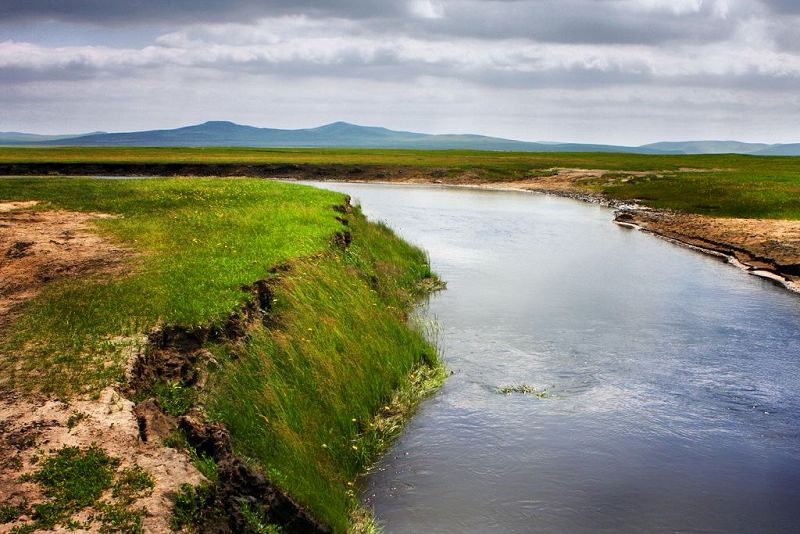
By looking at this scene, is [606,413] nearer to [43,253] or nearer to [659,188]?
[43,253]

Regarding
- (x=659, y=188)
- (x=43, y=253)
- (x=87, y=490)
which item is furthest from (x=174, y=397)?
(x=659, y=188)

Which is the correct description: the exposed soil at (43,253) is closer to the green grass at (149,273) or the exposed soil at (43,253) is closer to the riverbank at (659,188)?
the green grass at (149,273)

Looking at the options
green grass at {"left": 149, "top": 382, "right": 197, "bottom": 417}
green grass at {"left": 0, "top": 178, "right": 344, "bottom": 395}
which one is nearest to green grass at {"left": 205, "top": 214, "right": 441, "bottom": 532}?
green grass at {"left": 149, "top": 382, "right": 197, "bottom": 417}

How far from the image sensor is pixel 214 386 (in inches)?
425

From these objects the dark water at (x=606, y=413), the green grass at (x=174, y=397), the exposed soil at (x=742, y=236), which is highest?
the exposed soil at (x=742, y=236)

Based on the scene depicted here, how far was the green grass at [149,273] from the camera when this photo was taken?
1023 cm

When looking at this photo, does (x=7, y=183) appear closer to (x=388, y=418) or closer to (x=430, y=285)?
(x=430, y=285)

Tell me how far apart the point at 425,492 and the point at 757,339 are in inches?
502

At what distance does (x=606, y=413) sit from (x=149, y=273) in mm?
10466

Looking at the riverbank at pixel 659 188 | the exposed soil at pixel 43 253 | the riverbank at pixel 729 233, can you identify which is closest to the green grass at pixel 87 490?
the exposed soil at pixel 43 253

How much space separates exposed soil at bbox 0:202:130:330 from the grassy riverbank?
34 centimetres

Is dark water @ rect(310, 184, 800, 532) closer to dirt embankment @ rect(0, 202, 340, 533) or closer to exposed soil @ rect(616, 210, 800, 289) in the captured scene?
exposed soil @ rect(616, 210, 800, 289)

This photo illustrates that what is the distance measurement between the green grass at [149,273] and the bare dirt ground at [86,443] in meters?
0.55

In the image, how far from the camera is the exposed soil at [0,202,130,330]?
14.2 m
